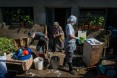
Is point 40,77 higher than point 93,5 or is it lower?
lower

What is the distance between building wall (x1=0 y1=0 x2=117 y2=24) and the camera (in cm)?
1084

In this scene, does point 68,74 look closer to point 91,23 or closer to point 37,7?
point 91,23

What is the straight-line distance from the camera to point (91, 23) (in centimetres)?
1102

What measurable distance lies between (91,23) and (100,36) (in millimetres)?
858

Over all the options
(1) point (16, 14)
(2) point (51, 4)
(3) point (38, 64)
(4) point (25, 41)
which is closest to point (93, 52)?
(3) point (38, 64)

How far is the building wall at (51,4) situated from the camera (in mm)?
10836

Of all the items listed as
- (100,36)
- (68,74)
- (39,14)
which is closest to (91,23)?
(100,36)

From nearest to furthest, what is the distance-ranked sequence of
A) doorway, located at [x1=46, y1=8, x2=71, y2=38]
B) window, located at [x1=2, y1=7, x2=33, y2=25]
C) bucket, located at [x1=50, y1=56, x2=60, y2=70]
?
bucket, located at [x1=50, y1=56, x2=60, y2=70]
window, located at [x1=2, y1=7, x2=33, y2=25]
doorway, located at [x1=46, y1=8, x2=71, y2=38]

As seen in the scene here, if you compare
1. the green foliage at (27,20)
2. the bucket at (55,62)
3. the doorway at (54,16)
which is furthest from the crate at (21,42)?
the bucket at (55,62)

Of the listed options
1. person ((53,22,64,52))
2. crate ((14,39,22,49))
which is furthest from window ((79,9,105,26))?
crate ((14,39,22,49))

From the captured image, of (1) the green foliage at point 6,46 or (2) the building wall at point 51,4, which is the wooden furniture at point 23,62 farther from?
(2) the building wall at point 51,4

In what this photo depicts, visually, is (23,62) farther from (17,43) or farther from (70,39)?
(17,43)

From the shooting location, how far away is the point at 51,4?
439 inches

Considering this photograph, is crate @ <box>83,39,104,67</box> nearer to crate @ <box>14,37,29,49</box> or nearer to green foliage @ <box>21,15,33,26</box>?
crate @ <box>14,37,29,49</box>
